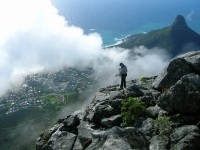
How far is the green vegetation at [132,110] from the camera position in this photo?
3762 cm

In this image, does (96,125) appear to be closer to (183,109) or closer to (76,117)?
(76,117)

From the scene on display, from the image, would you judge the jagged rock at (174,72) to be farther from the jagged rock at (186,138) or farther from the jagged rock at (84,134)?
the jagged rock at (186,138)

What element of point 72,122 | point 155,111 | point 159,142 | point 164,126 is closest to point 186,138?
point 159,142

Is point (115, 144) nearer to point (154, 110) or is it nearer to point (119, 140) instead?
point (119, 140)

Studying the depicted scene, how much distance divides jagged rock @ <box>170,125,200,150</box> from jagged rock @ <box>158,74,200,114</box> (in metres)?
3.74

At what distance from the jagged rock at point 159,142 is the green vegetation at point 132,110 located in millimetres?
6018

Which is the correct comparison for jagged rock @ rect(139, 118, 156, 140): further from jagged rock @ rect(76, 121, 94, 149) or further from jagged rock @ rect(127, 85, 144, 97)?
jagged rock @ rect(127, 85, 144, 97)

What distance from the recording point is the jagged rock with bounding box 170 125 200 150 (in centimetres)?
2858

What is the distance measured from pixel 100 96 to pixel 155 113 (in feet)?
53.6

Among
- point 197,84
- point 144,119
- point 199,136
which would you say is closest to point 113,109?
point 144,119

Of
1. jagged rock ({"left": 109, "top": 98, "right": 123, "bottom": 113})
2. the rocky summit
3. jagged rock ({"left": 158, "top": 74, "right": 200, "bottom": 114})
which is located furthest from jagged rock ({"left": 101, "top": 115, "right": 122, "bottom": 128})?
jagged rock ({"left": 158, "top": 74, "right": 200, "bottom": 114})

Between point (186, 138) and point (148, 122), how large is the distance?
280 inches

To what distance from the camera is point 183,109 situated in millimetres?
34531

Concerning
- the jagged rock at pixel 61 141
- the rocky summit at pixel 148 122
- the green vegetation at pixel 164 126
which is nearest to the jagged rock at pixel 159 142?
the rocky summit at pixel 148 122
